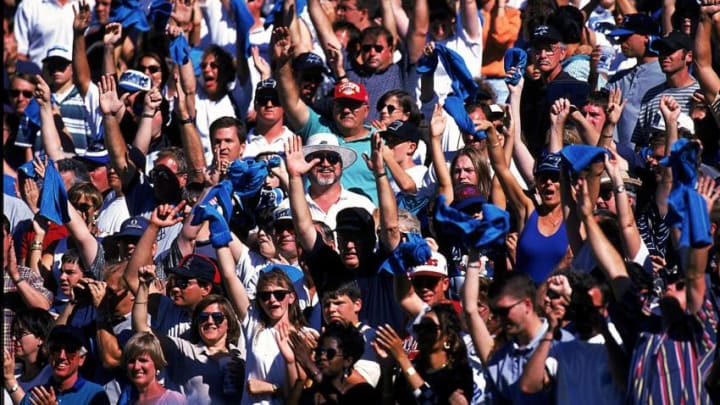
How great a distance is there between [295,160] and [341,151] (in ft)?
3.35

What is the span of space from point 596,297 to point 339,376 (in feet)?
4.99

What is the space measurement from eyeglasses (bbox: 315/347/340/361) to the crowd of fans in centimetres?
2

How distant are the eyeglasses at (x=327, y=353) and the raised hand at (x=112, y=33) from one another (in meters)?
5.07

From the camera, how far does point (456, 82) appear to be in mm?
11922

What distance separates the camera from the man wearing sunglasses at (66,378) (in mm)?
10484

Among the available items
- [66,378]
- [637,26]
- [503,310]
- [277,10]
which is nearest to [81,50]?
[277,10]

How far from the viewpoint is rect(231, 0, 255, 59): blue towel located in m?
13.7

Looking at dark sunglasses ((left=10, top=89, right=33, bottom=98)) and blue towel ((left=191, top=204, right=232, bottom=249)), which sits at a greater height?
blue towel ((left=191, top=204, right=232, bottom=249))

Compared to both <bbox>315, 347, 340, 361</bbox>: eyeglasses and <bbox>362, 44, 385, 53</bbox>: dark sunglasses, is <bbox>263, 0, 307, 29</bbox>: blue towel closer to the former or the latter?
<bbox>362, 44, 385, 53</bbox>: dark sunglasses

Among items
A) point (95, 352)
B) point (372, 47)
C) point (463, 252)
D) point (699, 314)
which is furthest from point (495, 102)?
point (699, 314)

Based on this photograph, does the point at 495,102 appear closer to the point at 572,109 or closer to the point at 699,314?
the point at 572,109

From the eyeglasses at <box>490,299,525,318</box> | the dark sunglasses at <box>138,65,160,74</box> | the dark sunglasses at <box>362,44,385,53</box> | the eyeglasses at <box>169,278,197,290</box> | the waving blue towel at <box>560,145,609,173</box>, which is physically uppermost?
the waving blue towel at <box>560,145,609,173</box>

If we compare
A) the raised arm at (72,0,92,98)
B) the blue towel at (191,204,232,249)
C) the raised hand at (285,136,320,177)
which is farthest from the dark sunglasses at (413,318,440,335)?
the raised arm at (72,0,92,98)

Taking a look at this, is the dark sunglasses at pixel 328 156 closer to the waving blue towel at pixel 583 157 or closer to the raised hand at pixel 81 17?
the waving blue towel at pixel 583 157
